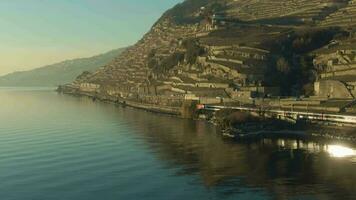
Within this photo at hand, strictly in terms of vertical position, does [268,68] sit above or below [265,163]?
above

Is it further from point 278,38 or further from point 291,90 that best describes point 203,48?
point 291,90

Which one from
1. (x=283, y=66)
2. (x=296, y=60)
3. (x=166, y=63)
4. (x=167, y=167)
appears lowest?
(x=167, y=167)

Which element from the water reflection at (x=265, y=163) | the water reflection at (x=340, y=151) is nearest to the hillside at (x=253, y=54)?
the water reflection at (x=265, y=163)

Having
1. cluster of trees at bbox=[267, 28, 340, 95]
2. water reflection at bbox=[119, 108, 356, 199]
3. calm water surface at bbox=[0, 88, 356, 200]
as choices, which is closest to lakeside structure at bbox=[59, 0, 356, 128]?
cluster of trees at bbox=[267, 28, 340, 95]

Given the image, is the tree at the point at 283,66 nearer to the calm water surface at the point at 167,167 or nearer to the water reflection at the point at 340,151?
the calm water surface at the point at 167,167

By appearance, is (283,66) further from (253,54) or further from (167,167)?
(167,167)

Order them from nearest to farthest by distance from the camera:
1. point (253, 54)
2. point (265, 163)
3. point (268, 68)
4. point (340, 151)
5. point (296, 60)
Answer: point (265, 163) → point (340, 151) → point (268, 68) → point (296, 60) → point (253, 54)

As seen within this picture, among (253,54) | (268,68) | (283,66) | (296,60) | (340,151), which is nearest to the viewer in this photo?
(340,151)

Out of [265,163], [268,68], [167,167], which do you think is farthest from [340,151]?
[268,68]
